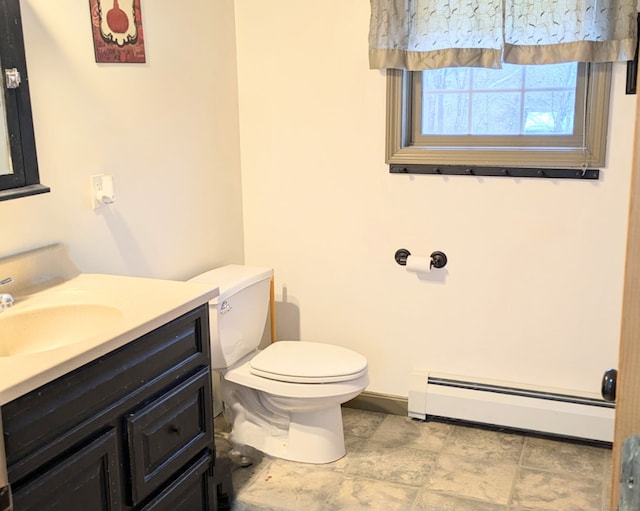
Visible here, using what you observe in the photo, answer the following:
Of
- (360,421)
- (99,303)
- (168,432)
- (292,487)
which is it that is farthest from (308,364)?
(99,303)

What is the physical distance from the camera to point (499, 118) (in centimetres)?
292

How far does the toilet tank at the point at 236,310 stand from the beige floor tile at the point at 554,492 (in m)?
1.13

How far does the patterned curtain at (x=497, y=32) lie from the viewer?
255 centimetres

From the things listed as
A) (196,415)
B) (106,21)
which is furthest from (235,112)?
(196,415)

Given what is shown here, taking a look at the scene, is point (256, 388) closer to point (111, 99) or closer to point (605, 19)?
point (111, 99)

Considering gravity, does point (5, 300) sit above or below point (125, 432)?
above

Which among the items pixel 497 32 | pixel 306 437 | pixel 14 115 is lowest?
pixel 306 437

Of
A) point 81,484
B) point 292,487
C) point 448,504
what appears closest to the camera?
point 81,484

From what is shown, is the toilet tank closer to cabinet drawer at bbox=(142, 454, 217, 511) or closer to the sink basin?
cabinet drawer at bbox=(142, 454, 217, 511)

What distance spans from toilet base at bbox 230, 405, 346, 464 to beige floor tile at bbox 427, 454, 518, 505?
39cm

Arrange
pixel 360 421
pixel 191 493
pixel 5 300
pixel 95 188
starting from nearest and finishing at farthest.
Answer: pixel 5 300, pixel 191 493, pixel 95 188, pixel 360 421

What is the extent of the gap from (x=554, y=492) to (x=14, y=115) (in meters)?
2.15

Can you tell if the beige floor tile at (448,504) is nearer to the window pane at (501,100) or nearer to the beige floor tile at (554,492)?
the beige floor tile at (554,492)

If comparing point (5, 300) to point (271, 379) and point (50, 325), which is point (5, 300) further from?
point (271, 379)
